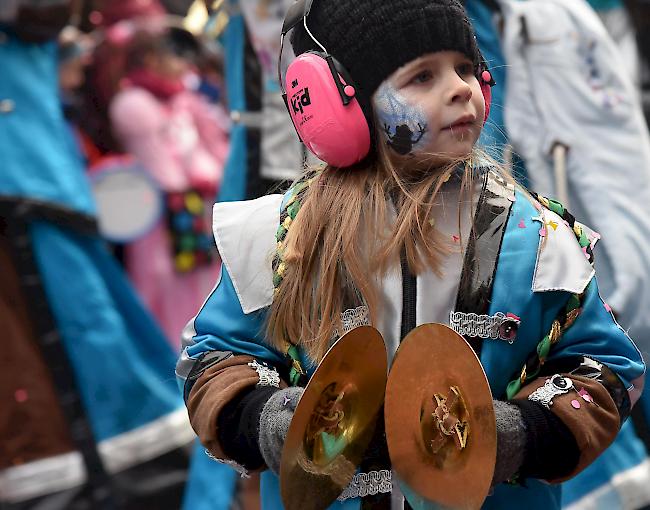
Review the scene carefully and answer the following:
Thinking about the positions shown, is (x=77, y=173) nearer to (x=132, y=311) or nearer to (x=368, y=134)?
(x=132, y=311)

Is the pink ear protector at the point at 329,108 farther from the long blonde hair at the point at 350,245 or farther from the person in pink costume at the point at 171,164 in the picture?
the person in pink costume at the point at 171,164

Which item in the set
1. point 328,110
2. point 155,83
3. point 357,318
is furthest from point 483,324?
point 155,83

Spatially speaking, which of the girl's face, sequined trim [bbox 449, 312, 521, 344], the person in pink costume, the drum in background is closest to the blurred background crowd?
the girl's face

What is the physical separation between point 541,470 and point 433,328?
304 mm

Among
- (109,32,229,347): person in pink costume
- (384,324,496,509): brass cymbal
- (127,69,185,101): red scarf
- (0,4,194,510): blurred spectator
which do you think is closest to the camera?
(384,324,496,509): brass cymbal

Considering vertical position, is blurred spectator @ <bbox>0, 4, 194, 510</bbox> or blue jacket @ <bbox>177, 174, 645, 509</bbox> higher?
blue jacket @ <bbox>177, 174, 645, 509</bbox>

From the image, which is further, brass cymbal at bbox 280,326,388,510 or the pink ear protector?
the pink ear protector

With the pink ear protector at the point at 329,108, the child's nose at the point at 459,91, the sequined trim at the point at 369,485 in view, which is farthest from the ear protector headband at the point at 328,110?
the sequined trim at the point at 369,485

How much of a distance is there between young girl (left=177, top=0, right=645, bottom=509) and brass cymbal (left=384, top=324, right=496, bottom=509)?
0.15 m

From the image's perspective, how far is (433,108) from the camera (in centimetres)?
192

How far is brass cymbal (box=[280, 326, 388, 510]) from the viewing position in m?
1.69

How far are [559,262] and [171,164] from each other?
4919 millimetres

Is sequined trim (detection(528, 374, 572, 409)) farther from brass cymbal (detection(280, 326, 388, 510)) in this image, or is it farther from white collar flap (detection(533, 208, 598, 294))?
brass cymbal (detection(280, 326, 388, 510))

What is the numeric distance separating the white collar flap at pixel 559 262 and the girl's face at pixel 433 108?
18cm
